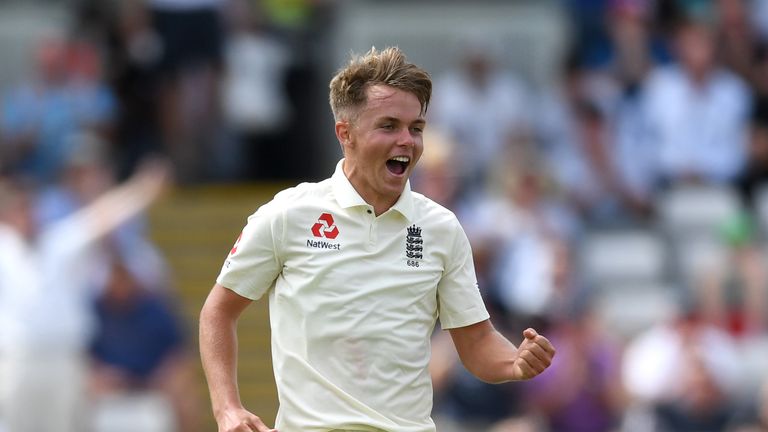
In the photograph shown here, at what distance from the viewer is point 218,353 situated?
5367mm

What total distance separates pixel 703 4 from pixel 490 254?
13.6 feet

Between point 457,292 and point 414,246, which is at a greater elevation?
point 414,246

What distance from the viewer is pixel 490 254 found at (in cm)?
1198

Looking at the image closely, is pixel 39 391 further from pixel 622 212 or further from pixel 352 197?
pixel 352 197

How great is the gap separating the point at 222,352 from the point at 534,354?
3.36ft

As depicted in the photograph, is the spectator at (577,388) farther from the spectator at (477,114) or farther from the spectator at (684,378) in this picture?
Answer: the spectator at (477,114)

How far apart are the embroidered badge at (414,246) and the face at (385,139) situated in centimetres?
14

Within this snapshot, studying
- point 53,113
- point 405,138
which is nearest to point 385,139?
point 405,138

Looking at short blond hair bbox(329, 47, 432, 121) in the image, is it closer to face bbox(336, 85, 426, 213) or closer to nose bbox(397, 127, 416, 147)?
face bbox(336, 85, 426, 213)

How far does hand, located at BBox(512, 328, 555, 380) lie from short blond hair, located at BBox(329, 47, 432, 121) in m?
0.85

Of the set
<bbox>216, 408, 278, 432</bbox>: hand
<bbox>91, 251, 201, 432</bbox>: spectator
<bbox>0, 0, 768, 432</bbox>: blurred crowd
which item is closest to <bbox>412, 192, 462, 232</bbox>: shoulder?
<bbox>216, 408, 278, 432</bbox>: hand

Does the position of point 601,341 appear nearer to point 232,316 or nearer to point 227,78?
point 227,78

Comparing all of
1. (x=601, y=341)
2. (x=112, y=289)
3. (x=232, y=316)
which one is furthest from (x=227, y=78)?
(x=232, y=316)

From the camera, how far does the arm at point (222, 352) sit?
5.20 metres
